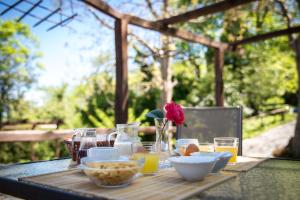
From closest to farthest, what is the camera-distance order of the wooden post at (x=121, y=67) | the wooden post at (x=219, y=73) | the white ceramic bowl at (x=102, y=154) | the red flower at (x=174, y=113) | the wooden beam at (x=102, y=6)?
the white ceramic bowl at (x=102, y=154) < the red flower at (x=174, y=113) < the wooden beam at (x=102, y=6) < the wooden post at (x=121, y=67) < the wooden post at (x=219, y=73)

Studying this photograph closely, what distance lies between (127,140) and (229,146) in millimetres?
473

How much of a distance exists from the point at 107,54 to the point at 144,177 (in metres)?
8.06

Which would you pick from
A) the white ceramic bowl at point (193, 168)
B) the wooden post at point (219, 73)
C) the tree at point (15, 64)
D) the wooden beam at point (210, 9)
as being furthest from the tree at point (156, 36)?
the tree at point (15, 64)

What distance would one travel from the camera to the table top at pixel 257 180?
3.08 ft

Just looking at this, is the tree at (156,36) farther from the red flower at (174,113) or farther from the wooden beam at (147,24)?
the red flower at (174,113)

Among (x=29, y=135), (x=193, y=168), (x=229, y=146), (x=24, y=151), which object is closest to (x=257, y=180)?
(x=193, y=168)

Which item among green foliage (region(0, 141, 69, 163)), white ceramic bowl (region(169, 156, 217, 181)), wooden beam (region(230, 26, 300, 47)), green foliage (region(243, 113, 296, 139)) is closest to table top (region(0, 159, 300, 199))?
white ceramic bowl (region(169, 156, 217, 181))

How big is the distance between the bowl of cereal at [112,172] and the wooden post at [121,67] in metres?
2.33

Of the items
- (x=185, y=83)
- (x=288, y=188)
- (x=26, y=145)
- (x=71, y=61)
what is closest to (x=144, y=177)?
(x=288, y=188)

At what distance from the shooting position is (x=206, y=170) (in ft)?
3.58

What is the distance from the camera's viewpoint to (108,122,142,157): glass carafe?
1.36 m

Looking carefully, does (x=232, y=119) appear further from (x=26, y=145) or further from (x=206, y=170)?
(x=26, y=145)

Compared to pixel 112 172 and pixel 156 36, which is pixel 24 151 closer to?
pixel 156 36

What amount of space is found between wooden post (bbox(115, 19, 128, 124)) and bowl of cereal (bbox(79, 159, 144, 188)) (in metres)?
2.33
